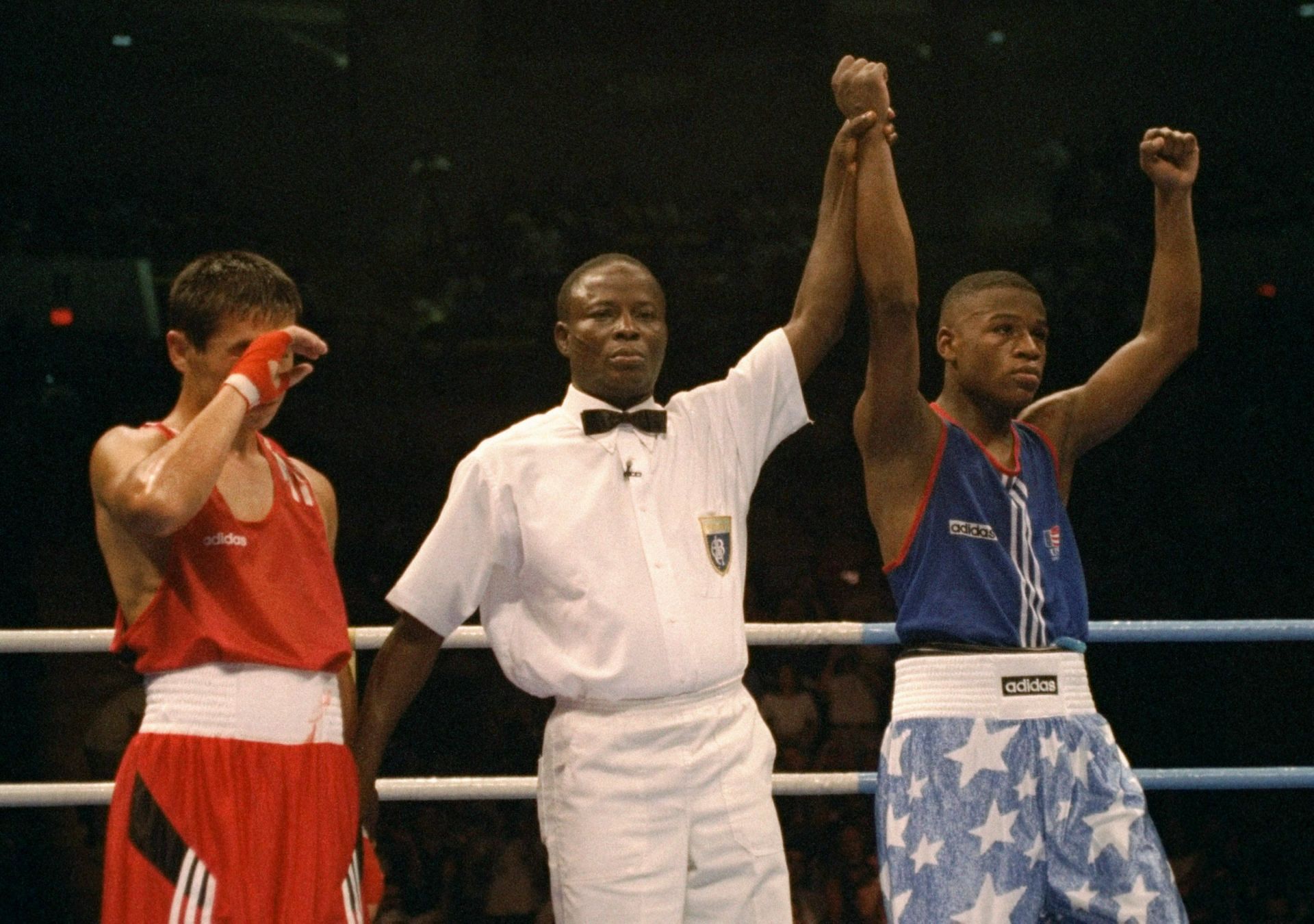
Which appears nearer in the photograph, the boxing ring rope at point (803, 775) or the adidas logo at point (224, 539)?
the adidas logo at point (224, 539)

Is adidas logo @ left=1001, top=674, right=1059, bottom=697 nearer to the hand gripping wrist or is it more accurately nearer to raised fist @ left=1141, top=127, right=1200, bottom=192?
raised fist @ left=1141, top=127, right=1200, bottom=192

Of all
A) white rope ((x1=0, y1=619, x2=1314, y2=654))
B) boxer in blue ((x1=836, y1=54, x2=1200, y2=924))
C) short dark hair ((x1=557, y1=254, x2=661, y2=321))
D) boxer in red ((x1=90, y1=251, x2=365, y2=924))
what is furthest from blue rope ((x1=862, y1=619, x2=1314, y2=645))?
boxer in red ((x1=90, y1=251, x2=365, y2=924))

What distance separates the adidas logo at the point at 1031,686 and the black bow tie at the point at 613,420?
0.68 meters

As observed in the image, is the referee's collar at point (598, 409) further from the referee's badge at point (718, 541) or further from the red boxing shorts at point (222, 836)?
the red boxing shorts at point (222, 836)

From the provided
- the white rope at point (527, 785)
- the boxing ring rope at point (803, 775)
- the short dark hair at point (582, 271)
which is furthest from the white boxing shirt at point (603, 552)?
the white rope at point (527, 785)

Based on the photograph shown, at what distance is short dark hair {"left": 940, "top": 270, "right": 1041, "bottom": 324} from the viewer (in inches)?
101

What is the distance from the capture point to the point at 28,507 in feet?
23.5

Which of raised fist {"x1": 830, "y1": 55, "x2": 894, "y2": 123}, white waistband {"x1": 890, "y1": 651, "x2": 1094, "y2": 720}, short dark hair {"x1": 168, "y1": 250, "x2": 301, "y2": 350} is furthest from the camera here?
raised fist {"x1": 830, "y1": 55, "x2": 894, "y2": 123}

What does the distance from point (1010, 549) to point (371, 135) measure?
753 cm

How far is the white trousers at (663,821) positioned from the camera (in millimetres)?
2172

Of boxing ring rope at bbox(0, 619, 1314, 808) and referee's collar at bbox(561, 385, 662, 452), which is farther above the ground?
referee's collar at bbox(561, 385, 662, 452)

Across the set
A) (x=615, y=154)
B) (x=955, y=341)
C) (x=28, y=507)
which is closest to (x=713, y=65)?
(x=615, y=154)

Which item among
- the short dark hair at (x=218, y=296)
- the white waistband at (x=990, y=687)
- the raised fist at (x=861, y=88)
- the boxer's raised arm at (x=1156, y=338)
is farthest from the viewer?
the boxer's raised arm at (x=1156, y=338)

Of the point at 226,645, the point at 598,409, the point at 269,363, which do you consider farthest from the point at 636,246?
the point at 226,645
